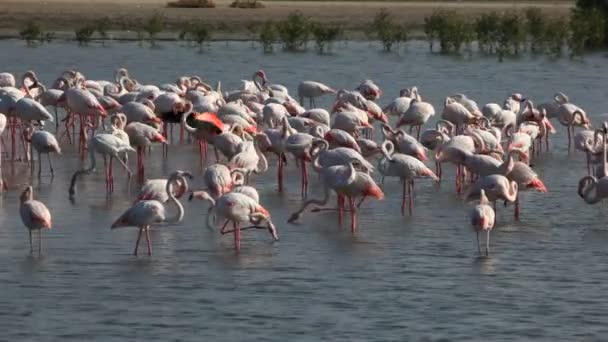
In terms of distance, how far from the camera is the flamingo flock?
44.5 feet

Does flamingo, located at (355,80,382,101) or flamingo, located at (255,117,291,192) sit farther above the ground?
flamingo, located at (355,80,382,101)

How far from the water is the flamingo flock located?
23 centimetres

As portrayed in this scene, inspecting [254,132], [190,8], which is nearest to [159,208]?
[254,132]

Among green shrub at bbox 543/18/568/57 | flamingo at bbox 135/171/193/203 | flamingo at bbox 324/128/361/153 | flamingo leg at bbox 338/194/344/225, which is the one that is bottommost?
flamingo leg at bbox 338/194/344/225

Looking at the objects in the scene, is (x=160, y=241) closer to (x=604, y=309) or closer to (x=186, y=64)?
(x=604, y=309)

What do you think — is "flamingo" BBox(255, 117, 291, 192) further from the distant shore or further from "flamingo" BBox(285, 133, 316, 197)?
the distant shore

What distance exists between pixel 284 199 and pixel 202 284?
422cm

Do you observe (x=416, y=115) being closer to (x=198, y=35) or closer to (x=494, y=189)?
(x=494, y=189)

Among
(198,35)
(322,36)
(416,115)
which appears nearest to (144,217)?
(416,115)

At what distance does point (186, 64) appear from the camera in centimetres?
3528

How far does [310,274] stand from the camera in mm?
12289

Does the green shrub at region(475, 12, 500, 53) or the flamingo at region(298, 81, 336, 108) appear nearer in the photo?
the flamingo at region(298, 81, 336, 108)

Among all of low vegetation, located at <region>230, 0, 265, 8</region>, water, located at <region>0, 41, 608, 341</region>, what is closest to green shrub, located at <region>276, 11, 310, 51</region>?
low vegetation, located at <region>230, 0, 265, 8</region>

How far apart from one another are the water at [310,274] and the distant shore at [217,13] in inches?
1160
